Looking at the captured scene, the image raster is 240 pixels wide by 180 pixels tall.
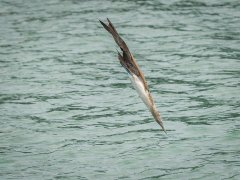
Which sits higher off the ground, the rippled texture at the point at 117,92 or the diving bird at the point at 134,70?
the diving bird at the point at 134,70

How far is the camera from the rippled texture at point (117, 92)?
294 inches

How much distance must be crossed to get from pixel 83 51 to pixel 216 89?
3.32 m

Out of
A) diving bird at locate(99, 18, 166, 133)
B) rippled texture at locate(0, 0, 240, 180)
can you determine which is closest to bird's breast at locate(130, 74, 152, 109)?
diving bird at locate(99, 18, 166, 133)

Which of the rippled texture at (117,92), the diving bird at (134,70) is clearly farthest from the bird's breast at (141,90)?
the rippled texture at (117,92)

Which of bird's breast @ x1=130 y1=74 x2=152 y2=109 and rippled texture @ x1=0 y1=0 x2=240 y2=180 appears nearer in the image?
bird's breast @ x1=130 y1=74 x2=152 y2=109

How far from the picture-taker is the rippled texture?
748cm

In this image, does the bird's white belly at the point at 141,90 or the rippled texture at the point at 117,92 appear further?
the rippled texture at the point at 117,92

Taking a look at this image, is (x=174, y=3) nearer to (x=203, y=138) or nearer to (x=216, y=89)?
(x=216, y=89)

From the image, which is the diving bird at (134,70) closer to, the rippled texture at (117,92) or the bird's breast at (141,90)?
the bird's breast at (141,90)

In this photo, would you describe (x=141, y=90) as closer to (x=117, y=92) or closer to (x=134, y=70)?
(x=134, y=70)

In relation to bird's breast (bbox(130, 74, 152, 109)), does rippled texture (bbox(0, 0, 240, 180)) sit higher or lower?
lower

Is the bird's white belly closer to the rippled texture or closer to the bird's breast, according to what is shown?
the bird's breast

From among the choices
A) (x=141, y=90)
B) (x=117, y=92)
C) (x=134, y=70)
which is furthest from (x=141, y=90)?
(x=117, y=92)

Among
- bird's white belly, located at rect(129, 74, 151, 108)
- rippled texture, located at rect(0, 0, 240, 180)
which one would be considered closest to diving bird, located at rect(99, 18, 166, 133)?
bird's white belly, located at rect(129, 74, 151, 108)
